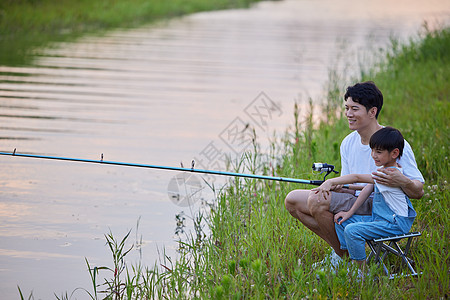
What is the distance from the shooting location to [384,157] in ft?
12.1

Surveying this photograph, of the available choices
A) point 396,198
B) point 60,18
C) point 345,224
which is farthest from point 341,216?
point 60,18

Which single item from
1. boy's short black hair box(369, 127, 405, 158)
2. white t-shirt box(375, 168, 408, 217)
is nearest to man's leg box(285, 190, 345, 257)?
white t-shirt box(375, 168, 408, 217)

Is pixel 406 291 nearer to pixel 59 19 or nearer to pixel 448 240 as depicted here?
pixel 448 240

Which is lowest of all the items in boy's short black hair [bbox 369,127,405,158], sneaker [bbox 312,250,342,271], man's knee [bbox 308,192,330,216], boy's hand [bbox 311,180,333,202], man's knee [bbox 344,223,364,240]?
sneaker [bbox 312,250,342,271]

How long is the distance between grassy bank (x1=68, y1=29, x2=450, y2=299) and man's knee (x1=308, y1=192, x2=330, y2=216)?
35 cm

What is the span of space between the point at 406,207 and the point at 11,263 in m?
2.85

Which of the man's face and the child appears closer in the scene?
the child

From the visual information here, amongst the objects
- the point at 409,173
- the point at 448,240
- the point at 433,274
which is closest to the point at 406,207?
the point at 409,173

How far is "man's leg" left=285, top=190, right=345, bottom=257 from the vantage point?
3975 mm

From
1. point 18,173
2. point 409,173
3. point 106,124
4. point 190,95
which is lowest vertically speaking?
point 409,173

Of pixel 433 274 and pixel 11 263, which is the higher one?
pixel 11 263

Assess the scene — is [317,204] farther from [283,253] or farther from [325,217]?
[283,253]

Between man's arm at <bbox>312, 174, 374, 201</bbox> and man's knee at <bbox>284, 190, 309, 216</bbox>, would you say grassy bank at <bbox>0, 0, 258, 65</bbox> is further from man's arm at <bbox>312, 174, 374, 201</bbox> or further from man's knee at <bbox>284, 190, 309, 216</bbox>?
man's arm at <bbox>312, 174, 374, 201</bbox>

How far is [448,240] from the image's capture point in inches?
167
